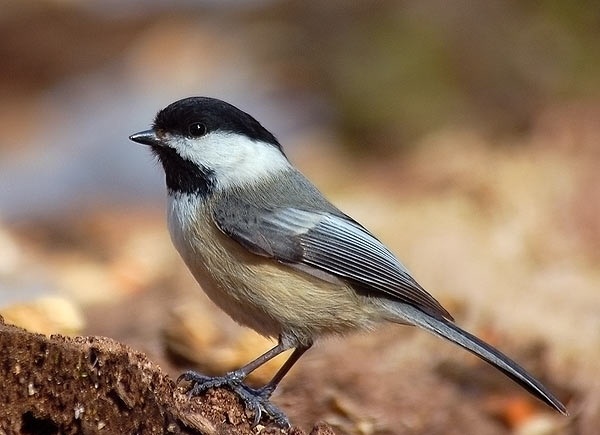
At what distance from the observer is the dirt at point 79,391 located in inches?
55.8

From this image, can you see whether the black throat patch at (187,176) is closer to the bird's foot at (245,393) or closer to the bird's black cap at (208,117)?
the bird's black cap at (208,117)

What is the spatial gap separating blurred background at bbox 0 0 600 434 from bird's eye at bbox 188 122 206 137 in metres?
0.44

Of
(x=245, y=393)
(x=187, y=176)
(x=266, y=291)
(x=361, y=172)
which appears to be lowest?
(x=245, y=393)

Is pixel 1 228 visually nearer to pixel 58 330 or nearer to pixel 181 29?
pixel 58 330

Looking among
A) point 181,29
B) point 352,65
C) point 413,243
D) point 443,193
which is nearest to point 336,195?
point 443,193

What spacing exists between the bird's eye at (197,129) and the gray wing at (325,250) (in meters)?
0.18

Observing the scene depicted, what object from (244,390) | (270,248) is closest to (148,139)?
(270,248)

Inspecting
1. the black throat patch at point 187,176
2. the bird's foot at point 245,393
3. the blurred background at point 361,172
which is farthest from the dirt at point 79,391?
the black throat patch at point 187,176

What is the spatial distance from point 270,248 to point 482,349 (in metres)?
0.46

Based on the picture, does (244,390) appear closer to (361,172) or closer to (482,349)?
(482,349)

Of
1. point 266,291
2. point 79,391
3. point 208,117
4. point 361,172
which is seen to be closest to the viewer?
point 79,391

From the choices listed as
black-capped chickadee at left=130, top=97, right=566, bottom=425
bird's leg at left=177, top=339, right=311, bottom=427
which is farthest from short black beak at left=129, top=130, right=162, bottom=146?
bird's leg at left=177, top=339, right=311, bottom=427

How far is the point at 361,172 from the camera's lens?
15.1 ft

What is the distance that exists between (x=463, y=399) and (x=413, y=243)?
955 millimetres
